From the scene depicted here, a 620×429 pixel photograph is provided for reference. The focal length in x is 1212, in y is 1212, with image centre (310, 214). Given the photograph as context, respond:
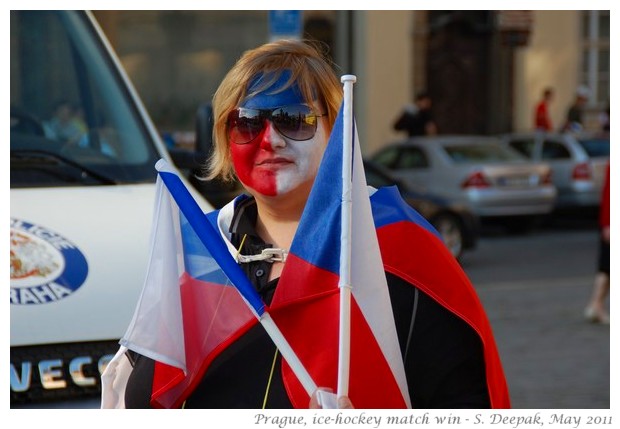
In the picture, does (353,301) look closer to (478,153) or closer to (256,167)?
(256,167)

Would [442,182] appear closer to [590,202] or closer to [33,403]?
[590,202]

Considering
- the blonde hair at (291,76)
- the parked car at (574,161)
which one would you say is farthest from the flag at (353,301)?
the parked car at (574,161)

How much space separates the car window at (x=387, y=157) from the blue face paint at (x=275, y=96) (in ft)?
50.0

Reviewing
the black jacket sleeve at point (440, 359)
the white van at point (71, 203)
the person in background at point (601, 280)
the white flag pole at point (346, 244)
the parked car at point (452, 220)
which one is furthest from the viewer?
the parked car at point (452, 220)

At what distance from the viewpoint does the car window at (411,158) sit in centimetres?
1780

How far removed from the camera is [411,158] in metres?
17.9

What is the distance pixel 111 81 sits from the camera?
15.3ft

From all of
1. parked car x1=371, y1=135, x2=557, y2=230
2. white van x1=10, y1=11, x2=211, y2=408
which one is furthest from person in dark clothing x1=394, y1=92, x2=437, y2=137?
white van x1=10, y1=11, x2=211, y2=408

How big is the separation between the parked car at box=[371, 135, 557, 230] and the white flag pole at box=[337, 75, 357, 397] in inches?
579

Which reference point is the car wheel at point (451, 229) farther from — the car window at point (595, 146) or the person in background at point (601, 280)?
the car window at point (595, 146)

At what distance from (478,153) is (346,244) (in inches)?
618

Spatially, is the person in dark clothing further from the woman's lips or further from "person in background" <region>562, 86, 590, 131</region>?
the woman's lips
